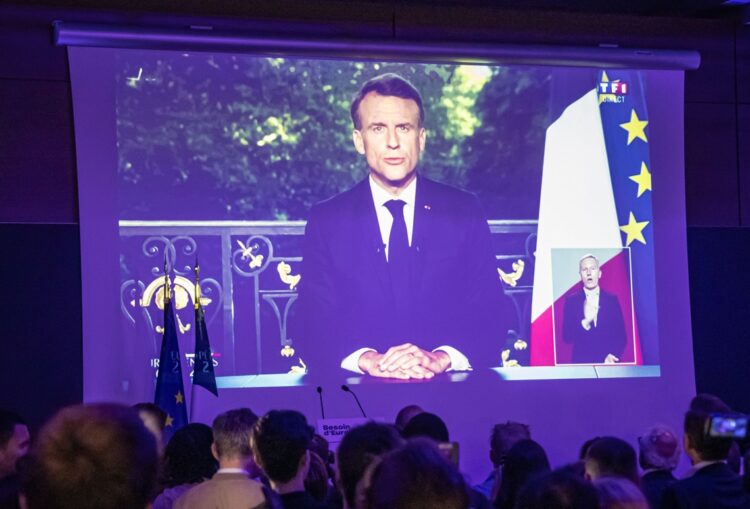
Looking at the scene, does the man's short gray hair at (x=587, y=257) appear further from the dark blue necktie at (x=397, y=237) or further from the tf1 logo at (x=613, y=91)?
the dark blue necktie at (x=397, y=237)

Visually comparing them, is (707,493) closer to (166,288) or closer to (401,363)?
(401,363)

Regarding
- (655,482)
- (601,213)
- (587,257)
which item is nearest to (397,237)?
(587,257)

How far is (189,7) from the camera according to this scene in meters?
6.72

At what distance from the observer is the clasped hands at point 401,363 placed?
265 inches

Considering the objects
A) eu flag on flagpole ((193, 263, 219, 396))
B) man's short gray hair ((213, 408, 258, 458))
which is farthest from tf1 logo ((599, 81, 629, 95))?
man's short gray hair ((213, 408, 258, 458))

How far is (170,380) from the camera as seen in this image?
6074 millimetres

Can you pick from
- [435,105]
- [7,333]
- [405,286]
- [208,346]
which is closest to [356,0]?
[435,105]

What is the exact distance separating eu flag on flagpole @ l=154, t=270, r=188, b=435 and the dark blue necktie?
61.7 inches

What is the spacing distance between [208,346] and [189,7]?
226cm

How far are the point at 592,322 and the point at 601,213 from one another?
78cm

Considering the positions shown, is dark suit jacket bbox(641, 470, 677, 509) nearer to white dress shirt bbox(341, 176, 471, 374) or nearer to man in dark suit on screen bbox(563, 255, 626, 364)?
white dress shirt bbox(341, 176, 471, 374)

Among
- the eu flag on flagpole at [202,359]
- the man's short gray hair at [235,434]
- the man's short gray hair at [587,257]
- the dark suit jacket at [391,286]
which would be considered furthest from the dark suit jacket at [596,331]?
the man's short gray hair at [235,434]

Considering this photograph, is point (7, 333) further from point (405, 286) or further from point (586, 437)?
point (586, 437)

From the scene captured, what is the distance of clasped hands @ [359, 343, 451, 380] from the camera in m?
6.73
